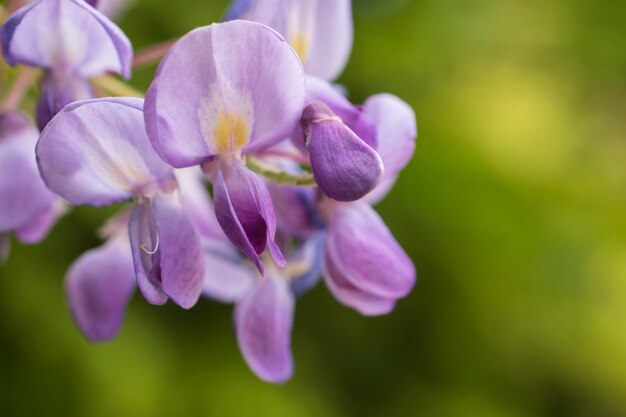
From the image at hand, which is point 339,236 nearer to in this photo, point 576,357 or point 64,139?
point 64,139

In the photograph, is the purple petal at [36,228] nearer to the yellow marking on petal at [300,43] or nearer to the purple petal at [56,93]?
the purple petal at [56,93]

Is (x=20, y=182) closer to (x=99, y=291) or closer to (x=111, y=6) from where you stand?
(x=99, y=291)

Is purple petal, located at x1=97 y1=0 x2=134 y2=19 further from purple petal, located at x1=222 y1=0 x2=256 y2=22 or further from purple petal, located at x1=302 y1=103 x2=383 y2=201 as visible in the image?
purple petal, located at x1=302 y1=103 x2=383 y2=201

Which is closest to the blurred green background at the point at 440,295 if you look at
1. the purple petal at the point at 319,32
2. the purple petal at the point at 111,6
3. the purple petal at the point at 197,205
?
the purple petal at the point at 111,6

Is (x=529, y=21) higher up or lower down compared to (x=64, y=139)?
lower down

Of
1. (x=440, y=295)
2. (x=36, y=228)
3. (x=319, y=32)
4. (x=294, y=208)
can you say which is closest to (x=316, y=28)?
(x=319, y=32)

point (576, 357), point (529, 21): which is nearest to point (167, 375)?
point (576, 357)
